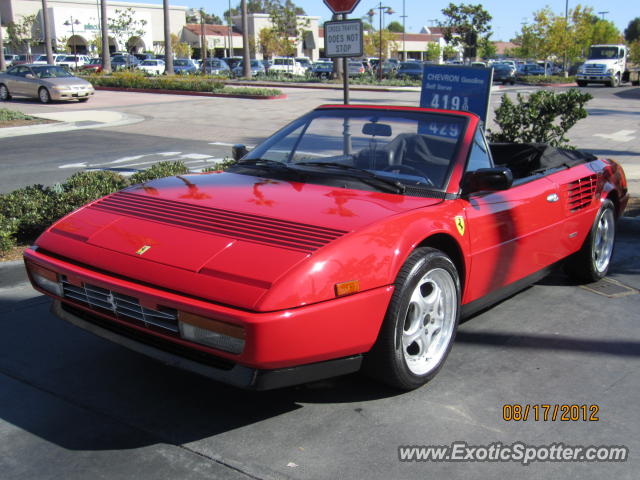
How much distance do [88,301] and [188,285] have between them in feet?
2.24

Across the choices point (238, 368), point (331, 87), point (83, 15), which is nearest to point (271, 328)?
point (238, 368)

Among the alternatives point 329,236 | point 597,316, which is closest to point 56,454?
A: point 329,236

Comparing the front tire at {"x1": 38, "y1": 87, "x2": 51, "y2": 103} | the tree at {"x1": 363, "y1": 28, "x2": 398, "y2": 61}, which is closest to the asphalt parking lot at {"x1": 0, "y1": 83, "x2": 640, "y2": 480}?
the front tire at {"x1": 38, "y1": 87, "x2": 51, "y2": 103}

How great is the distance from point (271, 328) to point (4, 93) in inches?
1075

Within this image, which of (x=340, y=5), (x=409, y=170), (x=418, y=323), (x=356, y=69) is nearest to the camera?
(x=418, y=323)

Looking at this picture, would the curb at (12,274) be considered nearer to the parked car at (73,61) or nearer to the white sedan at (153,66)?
the white sedan at (153,66)

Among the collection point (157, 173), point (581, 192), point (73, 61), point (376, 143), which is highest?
point (73, 61)

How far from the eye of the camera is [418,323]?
3697mm

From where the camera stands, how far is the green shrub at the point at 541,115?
843 centimetres

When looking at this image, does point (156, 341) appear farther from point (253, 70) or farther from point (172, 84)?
point (253, 70)

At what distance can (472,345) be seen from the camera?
4.46 meters

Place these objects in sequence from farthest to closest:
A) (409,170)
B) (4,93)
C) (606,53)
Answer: (606,53)
(4,93)
(409,170)

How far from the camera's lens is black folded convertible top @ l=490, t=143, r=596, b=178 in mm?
5152
